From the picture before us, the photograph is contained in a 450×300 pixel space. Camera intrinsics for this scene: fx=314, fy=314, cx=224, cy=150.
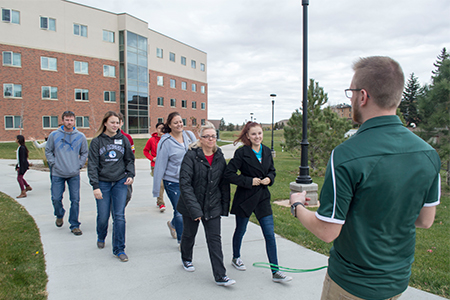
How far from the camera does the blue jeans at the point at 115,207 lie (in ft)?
14.1

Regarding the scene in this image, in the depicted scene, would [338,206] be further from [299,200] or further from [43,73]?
[43,73]

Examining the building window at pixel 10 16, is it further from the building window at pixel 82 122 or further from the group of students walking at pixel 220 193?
the group of students walking at pixel 220 193

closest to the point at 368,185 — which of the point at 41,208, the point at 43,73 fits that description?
the point at 41,208

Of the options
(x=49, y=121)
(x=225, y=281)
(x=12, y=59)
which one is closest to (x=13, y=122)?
(x=49, y=121)

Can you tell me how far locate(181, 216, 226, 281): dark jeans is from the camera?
3.55 metres

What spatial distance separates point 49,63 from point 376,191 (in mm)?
36568

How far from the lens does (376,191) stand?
1467 mm

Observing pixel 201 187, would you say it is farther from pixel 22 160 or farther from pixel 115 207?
pixel 22 160

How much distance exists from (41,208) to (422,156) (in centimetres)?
751

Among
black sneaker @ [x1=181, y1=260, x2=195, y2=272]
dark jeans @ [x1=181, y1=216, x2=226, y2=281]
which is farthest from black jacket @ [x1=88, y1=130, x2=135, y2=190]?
black sneaker @ [x1=181, y1=260, x2=195, y2=272]

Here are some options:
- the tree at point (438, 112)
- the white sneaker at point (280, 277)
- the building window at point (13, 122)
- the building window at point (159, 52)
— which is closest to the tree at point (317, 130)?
the tree at point (438, 112)

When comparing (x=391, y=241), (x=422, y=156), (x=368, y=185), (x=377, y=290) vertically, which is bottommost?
(x=377, y=290)

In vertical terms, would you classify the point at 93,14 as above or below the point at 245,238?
above

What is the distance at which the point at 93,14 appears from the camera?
112ft
